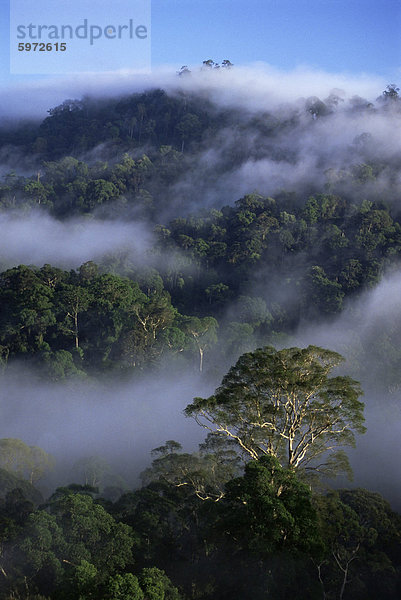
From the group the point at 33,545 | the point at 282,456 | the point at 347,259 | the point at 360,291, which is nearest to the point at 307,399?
the point at 282,456

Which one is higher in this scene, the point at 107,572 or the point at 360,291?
the point at 360,291

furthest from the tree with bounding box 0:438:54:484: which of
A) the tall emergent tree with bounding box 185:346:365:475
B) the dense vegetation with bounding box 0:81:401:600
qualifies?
the tall emergent tree with bounding box 185:346:365:475

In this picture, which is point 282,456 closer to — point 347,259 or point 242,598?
point 242,598

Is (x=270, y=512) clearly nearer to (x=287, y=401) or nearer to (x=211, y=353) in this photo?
(x=287, y=401)

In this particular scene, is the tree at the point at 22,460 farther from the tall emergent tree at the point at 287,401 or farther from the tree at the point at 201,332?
the tree at the point at 201,332

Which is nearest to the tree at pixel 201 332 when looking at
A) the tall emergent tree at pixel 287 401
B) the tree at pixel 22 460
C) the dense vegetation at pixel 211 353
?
the dense vegetation at pixel 211 353

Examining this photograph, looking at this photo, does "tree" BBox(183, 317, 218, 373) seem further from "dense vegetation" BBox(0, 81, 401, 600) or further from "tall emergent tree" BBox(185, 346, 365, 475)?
"tall emergent tree" BBox(185, 346, 365, 475)
